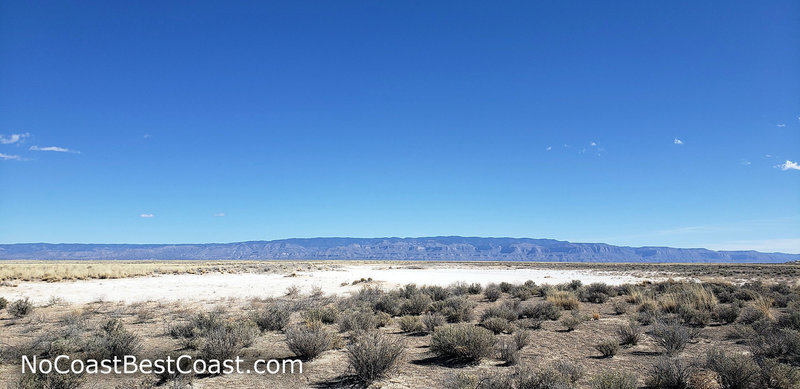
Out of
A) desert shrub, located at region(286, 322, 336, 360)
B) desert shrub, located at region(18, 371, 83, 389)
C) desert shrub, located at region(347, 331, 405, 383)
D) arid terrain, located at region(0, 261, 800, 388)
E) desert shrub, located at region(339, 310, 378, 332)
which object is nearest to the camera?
desert shrub, located at region(18, 371, 83, 389)

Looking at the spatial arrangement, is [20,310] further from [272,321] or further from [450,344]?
[450,344]

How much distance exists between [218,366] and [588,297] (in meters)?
15.0

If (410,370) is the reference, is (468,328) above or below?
above

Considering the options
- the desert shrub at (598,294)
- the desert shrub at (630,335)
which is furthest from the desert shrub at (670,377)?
the desert shrub at (598,294)

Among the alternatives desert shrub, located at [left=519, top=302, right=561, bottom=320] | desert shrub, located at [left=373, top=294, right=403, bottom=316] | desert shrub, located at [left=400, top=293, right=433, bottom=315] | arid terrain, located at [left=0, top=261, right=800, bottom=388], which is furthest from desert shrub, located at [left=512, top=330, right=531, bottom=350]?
desert shrub, located at [left=373, top=294, right=403, bottom=316]

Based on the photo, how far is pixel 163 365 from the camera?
23.4ft

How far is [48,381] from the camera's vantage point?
19.4 feet

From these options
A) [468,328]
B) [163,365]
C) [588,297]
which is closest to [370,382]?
[468,328]

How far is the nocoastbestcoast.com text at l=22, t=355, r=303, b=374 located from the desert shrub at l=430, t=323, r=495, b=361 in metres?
2.81

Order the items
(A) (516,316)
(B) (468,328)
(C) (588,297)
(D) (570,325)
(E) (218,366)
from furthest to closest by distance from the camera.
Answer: (C) (588,297), (A) (516,316), (D) (570,325), (B) (468,328), (E) (218,366)

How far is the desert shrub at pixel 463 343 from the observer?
7.82 meters

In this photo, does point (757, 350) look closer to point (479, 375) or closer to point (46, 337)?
point (479, 375)

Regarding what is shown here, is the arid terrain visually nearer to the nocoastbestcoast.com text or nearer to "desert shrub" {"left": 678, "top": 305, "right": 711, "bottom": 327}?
"desert shrub" {"left": 678, "top": 305, "right": 711, "bottom": 327}

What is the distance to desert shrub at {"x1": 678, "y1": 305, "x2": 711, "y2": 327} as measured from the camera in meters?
11.3
